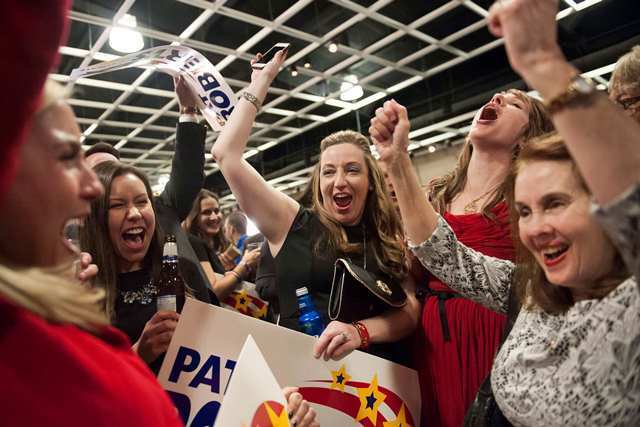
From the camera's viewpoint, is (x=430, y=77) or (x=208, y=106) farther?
(x=430, y=77)

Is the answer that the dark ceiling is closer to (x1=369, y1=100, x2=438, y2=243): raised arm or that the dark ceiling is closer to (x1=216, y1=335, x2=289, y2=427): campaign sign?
(x1=369, y1=100, x2=438, y2=243): raised arm

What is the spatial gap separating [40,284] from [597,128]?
2.83 ft

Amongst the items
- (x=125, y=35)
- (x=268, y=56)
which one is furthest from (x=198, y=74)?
(x=125, y=35)

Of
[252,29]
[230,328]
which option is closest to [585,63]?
[252,29]

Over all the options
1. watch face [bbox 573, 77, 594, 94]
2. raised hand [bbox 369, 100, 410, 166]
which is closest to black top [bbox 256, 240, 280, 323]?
raised hand [bbox 369, 100, 410, 166]

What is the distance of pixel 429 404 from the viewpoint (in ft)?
5.84

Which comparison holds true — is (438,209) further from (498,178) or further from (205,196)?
(205,196)

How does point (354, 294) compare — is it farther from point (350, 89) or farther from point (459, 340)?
point (350, 89)

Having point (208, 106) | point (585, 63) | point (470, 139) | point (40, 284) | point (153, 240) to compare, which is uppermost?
point (585, 63)

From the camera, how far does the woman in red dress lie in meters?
1.71

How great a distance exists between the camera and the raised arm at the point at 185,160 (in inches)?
86.1

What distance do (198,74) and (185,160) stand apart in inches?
16.2

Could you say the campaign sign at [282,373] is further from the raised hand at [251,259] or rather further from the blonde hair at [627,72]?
the raised hand at [251,259]

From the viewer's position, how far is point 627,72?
5.97ft
